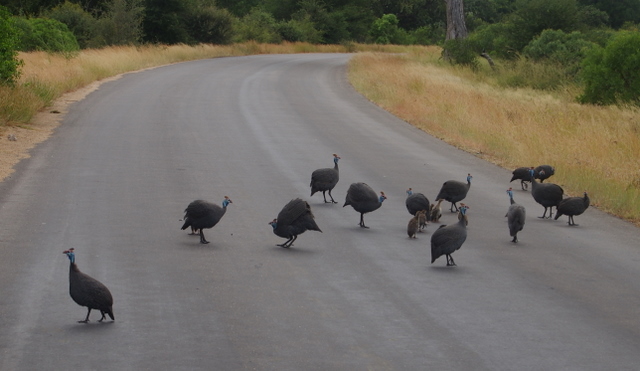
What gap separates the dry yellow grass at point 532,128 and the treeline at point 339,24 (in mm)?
4350

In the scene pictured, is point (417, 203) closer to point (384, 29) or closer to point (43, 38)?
point (43, 38)

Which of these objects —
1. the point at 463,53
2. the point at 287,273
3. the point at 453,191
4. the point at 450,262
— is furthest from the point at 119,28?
the point at 287,273

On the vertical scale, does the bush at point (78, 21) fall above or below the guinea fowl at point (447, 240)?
below

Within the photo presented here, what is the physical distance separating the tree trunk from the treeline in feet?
2.79

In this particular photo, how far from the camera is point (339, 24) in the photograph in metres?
81.4

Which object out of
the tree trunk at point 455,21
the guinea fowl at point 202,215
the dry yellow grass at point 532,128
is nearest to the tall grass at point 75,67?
the dry yellow grass at point 532,128

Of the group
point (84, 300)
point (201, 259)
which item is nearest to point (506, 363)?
point (84, 300)

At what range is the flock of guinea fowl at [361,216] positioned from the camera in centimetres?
717

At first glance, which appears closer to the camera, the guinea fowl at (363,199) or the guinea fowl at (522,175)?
the guinea fowl at (363,199)

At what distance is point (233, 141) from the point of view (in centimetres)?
1909

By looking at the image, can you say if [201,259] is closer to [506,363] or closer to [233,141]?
[506,363]

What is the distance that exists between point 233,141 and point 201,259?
981cm

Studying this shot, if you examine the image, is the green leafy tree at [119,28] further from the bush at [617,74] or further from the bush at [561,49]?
the bush at [617,74]

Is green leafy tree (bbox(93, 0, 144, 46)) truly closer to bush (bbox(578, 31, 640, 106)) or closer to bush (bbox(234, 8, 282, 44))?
bush (bbox(234, 8, 282, 44))
